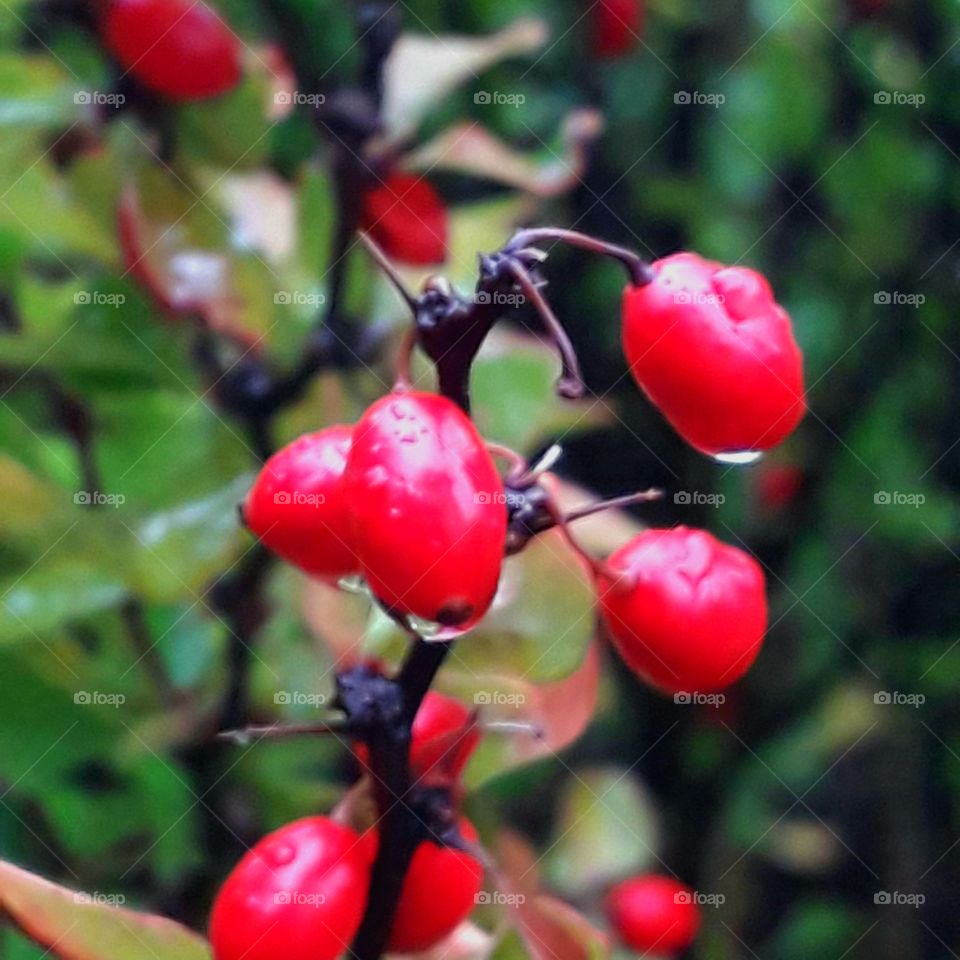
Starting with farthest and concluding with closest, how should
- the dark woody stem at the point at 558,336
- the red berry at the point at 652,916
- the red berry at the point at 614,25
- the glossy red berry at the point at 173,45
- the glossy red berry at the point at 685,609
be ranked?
1. the red berry at the point at 614,25
2. the red berry at the point at 652,916
3. the glossy red berry at the point at 173,45
4. the glossy red berry at the point at 685,609
5. the dark woody stem at the point at 558,336

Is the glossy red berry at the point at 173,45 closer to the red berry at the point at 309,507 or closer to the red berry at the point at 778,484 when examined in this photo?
the red berry at the point at 309,507

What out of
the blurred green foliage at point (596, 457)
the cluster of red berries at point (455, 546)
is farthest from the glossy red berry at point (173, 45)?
the cluster of red berries at point (455, 546)

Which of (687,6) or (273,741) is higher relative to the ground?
(687,6)

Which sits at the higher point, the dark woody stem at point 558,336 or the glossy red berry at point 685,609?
the dark woody stem at point 558,336

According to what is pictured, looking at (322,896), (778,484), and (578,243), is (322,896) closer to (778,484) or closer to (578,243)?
(578,243)

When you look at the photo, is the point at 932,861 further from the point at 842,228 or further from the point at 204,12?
the point at 204,12

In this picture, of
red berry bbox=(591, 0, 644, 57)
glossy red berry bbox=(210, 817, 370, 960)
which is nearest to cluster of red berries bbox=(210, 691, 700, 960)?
glossy red berry bbox=(210, 817, 370, 960)

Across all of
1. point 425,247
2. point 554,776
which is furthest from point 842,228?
point 554,776

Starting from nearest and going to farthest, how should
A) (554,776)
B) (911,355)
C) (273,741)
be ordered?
(273,741) < (911,355) < (554,776)
